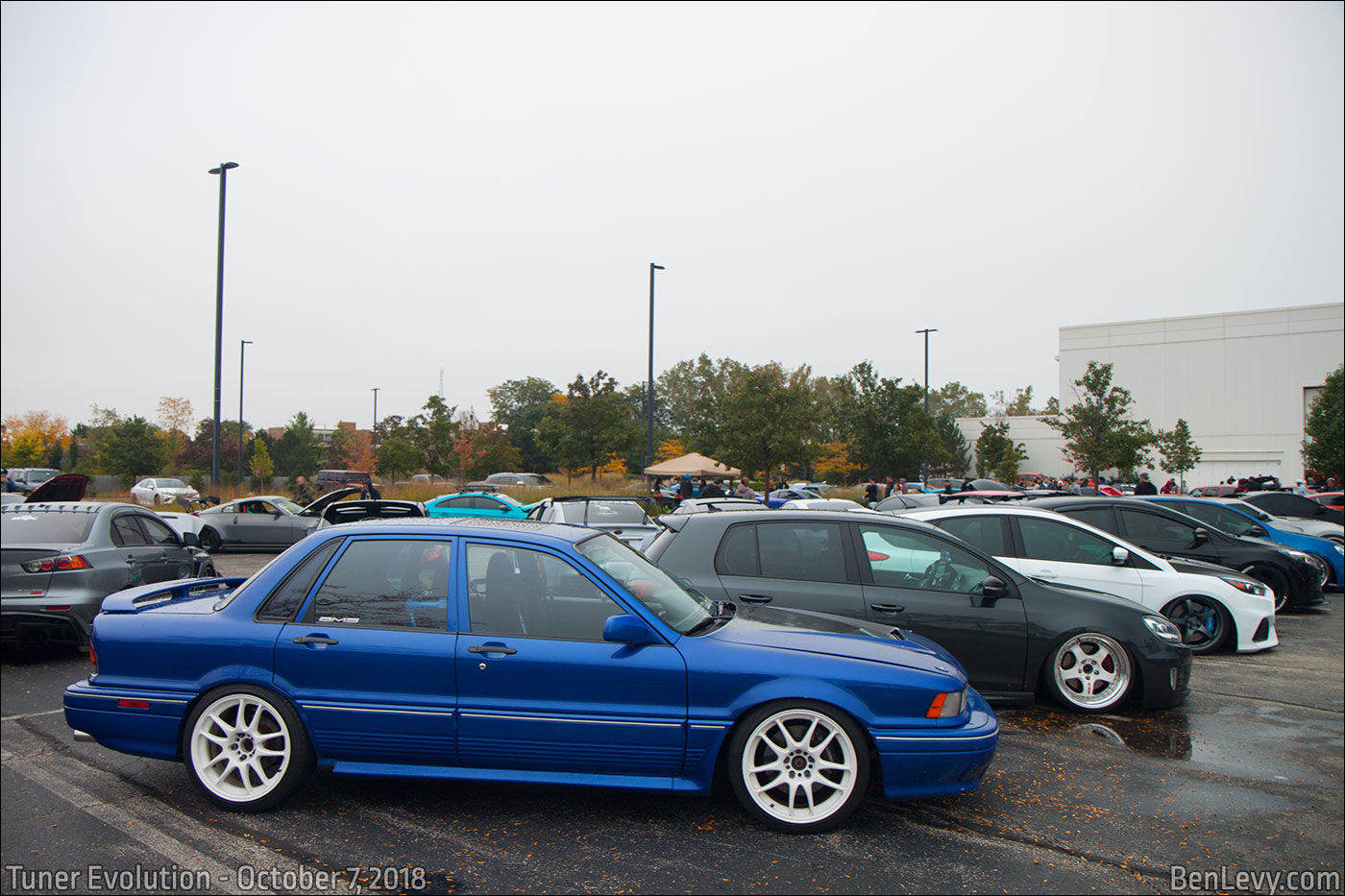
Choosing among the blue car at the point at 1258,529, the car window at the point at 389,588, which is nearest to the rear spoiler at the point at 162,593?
the car window at the point at 389,588

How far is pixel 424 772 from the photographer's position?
12.7 ft

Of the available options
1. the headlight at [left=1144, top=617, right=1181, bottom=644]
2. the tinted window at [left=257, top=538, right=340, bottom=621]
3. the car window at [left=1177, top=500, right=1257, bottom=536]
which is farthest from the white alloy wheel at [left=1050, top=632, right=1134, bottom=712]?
the car window at [left=1177, top=500, right=1257, bottom=536]

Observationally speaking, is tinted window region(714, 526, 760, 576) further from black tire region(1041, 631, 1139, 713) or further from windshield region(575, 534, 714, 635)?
black tire region(1041, 631, 1139, 713)

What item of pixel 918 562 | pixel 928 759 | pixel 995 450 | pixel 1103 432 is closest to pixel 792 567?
pixel 918 562

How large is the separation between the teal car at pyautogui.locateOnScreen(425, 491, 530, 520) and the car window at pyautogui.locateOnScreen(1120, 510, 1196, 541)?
10541mm

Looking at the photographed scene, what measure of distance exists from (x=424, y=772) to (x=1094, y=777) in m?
3.72

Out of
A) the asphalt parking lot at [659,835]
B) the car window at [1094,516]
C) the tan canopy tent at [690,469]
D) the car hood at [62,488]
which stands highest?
the tan canopy tent at [690,469]

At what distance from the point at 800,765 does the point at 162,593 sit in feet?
11.6

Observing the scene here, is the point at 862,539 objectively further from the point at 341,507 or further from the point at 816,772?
the point at 341,507

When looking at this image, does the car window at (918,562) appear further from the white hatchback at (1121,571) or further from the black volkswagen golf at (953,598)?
the white hatchback at (1121,571)

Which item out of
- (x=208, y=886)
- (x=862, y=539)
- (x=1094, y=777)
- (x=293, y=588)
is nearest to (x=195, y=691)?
(x=293, y=588)

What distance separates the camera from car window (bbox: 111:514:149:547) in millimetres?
7598

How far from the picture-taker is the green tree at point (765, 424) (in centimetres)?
3272

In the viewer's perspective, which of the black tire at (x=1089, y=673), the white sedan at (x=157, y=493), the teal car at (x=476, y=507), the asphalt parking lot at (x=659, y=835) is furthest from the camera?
the white sedan at (x=157, y=493)
